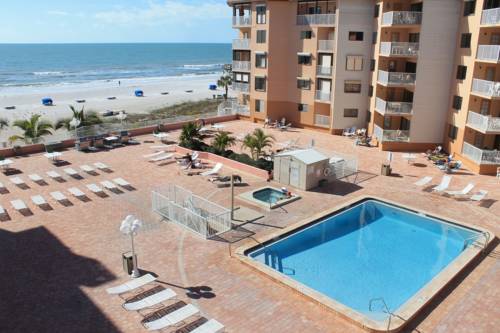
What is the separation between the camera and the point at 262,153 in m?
31.9

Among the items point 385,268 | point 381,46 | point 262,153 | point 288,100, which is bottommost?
point 385,268

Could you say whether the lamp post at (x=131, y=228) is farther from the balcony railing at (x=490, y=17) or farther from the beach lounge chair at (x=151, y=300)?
the balcony railing at (x=490, y=17)

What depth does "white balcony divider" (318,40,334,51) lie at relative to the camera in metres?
39.8

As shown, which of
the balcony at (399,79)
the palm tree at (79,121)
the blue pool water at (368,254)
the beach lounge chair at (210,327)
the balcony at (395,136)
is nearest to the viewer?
the beach lounge chair at (210,327)

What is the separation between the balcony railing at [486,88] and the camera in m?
28.2

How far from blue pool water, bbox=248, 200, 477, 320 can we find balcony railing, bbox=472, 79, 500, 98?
1121cm

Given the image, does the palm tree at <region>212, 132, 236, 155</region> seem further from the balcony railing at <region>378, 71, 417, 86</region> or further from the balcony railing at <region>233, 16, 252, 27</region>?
the balcony railing at <region>233, 16, 252, 27</region>

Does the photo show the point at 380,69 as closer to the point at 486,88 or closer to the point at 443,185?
the point at 486,88

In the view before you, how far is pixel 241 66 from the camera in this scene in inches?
1793

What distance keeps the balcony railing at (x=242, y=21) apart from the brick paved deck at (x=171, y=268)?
22082mm

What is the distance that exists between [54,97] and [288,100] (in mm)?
55686

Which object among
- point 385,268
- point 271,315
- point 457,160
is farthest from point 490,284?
point 457,160

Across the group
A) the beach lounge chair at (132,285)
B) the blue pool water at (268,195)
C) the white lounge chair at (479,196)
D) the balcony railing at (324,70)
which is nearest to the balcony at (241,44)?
the balcony railing at (324,70)

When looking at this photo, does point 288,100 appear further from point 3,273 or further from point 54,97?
point 54,97
